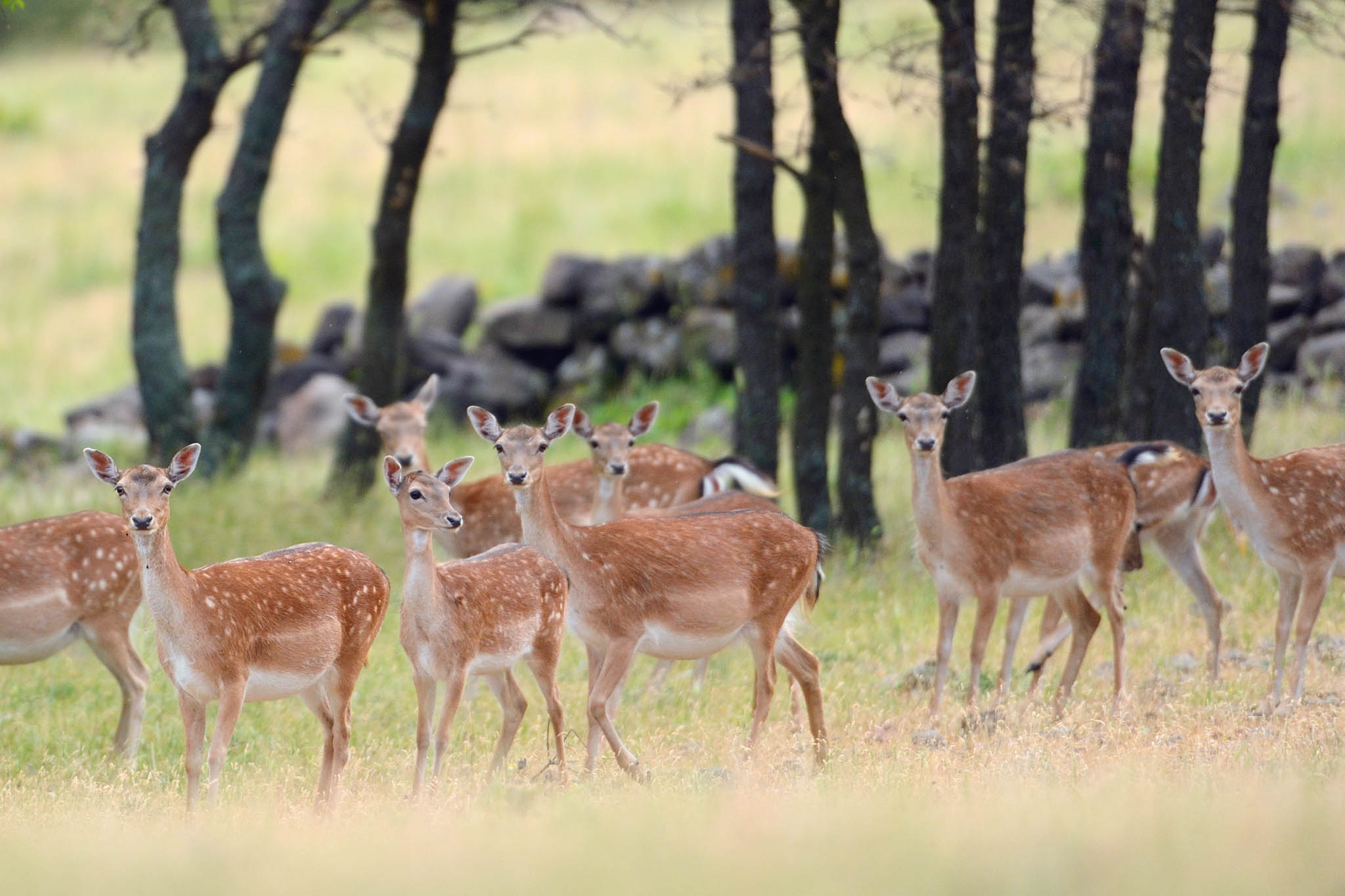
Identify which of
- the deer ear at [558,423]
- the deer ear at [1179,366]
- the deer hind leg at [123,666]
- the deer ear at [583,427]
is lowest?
the deer hind leg at [123,666]

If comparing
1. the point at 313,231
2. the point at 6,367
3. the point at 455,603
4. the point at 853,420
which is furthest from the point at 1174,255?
the point at 313,231

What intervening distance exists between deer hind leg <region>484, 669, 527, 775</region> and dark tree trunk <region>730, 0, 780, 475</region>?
4.85 meters

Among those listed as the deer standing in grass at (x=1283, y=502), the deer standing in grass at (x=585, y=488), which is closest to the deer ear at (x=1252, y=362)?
Answer: the deer standing in grass at (x=1283, y=502)

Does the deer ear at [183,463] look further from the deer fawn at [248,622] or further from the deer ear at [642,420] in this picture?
the deer ear at [642,420]

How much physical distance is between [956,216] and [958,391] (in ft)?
9.92

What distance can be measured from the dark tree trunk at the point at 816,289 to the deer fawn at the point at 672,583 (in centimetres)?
416

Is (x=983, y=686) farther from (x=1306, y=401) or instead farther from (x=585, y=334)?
(x=585, y=334)

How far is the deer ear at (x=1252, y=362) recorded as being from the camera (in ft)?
31.5

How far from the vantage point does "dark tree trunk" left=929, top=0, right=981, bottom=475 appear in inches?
479

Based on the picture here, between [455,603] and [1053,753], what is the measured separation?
102 inches

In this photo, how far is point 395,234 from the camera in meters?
15.6

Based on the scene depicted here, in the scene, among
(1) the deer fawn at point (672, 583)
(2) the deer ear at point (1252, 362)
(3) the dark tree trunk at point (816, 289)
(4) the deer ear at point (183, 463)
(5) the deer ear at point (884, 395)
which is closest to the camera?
(4) the deer ear at point (183, 463)

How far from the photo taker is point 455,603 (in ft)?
25.5

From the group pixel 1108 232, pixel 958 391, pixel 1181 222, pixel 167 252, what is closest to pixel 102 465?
pixel 958 391
